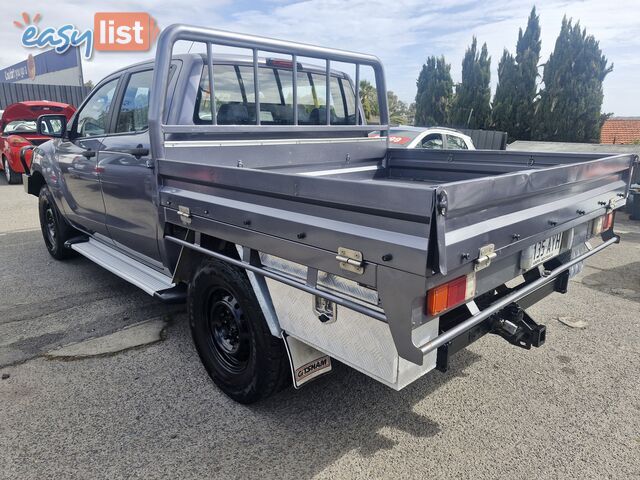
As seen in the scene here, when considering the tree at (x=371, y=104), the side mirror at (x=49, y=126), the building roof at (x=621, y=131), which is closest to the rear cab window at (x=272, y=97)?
the tree at (x=371, y=104)

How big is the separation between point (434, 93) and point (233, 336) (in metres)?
22.0

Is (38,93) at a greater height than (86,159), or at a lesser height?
greater

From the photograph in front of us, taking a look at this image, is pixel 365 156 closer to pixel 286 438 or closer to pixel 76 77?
pixel 286 438

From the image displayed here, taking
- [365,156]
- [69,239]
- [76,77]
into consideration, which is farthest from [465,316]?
[76,77]

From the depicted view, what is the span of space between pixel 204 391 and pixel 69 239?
342cm

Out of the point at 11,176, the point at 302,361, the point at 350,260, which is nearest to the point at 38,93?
the point at 11,176

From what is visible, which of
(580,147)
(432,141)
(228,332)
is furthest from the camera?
(580,147)

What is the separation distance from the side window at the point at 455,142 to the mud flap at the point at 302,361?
6307 mm

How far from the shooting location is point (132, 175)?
3.52 m

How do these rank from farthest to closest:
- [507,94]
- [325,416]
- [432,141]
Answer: [507,94], [432,141], [325,416]

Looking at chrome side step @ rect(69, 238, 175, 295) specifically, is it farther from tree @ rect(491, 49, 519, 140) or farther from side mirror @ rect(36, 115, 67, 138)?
tree @ rect(491, 49, 519, 140)

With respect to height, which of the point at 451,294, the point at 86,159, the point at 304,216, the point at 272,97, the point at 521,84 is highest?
the point at 521,84

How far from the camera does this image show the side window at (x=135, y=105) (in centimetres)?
367

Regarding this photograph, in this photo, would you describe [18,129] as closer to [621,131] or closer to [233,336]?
[233,336]
